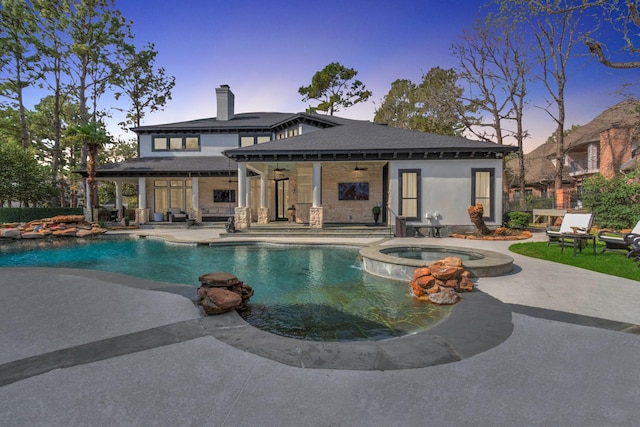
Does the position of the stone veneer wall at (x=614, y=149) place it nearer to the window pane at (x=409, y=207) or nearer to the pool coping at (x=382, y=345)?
the window pane at (x=409, y=207)

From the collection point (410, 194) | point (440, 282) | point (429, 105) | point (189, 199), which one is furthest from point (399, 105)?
point (440, 282)

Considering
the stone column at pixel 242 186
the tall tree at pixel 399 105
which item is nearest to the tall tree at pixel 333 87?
the tall tree at pixel 399 105

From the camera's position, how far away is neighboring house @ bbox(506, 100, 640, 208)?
2216 centimetres

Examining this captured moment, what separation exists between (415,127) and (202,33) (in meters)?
22.9

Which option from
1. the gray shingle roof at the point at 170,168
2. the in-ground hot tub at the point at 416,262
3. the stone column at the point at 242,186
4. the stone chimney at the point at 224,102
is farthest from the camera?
the stone chimney at the point at 224,102

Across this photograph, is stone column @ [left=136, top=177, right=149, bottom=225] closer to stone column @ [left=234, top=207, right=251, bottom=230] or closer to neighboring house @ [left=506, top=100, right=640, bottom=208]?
stone column @ [left=234, top=207, right=251, bottom=230]

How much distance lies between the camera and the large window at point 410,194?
14445 millimetres

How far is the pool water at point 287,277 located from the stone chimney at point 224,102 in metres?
13.1

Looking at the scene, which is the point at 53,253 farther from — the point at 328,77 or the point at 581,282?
the point at 328,77

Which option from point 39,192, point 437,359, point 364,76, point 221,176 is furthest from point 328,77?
point 437,359

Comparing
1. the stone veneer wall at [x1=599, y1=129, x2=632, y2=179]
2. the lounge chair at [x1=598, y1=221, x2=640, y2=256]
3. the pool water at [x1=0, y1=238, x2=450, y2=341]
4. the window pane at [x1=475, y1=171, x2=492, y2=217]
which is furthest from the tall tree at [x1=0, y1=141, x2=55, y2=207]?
the stone veneer wall at [x1=599, y1=129, x2=632, y2=179]

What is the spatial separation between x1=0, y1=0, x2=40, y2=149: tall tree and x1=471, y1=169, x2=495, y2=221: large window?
31025 millimetres

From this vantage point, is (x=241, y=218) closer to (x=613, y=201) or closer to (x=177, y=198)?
(x=177, y=198)

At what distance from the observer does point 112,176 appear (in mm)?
19828
